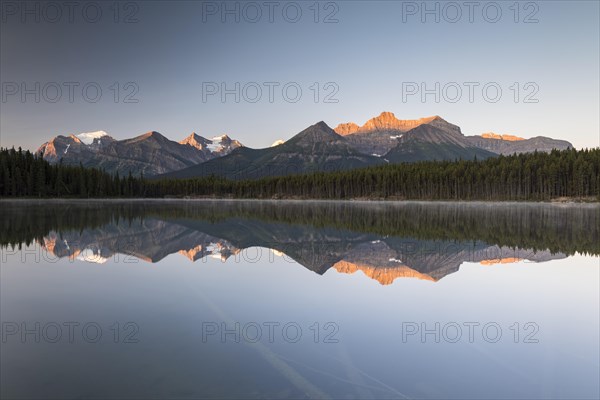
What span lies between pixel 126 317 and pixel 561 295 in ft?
50.8

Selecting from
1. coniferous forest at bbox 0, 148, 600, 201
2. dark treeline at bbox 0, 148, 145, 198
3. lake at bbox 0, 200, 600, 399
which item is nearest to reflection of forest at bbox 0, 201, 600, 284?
lake at bbox 0, 200, 600, 399

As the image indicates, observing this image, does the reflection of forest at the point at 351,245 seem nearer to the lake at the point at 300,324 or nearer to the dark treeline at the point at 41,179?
the lake at the point at 300,324

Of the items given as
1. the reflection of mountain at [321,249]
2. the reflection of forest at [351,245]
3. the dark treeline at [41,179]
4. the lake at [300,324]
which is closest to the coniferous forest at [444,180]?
the dark treeline at [41,179]

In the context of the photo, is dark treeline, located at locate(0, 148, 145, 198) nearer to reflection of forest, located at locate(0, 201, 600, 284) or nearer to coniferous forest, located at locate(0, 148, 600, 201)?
coniferous forest, located at locate(0, 148, 600, 201)

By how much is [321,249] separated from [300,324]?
1509 cm

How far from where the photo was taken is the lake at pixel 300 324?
8352 mm

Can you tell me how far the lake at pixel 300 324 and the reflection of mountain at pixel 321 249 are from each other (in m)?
0.26

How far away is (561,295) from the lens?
52.6 ft

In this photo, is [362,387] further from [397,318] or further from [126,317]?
[126,317]

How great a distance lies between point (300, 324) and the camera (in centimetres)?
1221

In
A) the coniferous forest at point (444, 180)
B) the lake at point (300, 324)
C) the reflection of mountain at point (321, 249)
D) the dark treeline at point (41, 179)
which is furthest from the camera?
the dark treeline at point (41, 179)

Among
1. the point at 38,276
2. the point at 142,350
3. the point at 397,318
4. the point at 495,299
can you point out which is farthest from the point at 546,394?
the point at 38,276

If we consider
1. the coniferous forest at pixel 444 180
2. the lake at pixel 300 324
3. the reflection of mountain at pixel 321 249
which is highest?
the coniferous forest at pixel 444 180

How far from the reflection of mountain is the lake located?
0.26m
